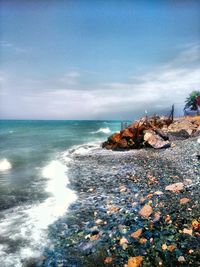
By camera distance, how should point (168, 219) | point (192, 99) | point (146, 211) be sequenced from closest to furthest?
point (168, 219)
point (146, 211)
point (192, 99)

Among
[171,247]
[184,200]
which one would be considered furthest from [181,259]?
[184,200]

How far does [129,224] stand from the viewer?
10156 millimetres

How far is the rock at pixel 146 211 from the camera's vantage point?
1072 cm

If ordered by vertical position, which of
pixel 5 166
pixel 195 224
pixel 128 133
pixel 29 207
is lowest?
pixel 5 166

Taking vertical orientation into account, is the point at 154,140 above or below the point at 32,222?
above

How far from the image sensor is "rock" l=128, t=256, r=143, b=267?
24.7 ft

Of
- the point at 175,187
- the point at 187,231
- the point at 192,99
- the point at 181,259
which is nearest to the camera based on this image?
the point at 181,259

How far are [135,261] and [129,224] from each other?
2.52m

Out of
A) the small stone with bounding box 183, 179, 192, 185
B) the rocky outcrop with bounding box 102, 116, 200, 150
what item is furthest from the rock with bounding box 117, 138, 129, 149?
the small stone with bounding box 183, 179, 192, 185

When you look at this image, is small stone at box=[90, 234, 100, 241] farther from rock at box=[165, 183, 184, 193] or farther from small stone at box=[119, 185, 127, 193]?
rock at box=[165, 183, 184, 193]

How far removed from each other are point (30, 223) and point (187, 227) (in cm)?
636

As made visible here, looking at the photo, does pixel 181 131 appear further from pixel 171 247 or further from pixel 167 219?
pixel 171 247

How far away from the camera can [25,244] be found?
9.28 m

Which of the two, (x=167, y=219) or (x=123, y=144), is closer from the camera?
(x=167, y=219)
